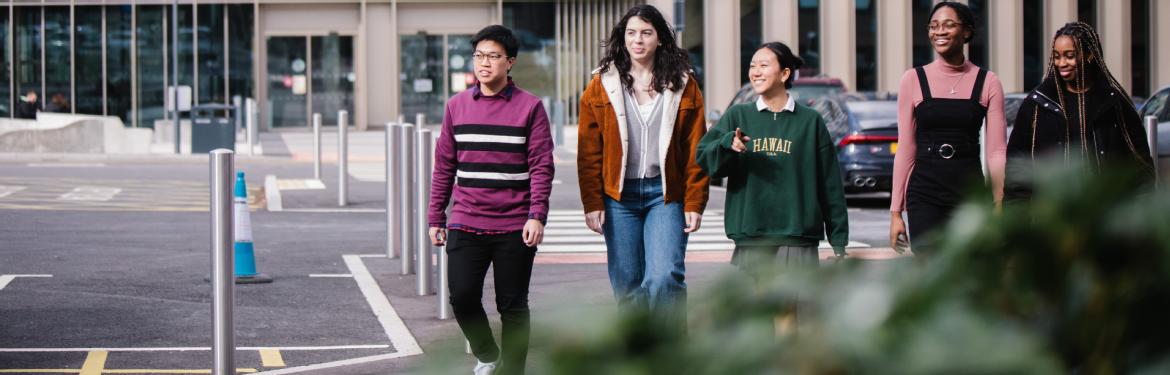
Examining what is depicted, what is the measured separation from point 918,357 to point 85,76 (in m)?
46.3

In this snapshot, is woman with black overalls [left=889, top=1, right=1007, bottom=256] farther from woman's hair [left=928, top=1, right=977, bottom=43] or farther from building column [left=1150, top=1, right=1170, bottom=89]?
building column [left=1150, top=1, right=1170, bottom=89]

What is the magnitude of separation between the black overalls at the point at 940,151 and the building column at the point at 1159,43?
114ft

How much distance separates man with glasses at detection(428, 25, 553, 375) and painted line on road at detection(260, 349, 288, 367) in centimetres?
125

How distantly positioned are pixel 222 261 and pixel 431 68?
4023cm

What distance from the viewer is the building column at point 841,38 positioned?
132 feet

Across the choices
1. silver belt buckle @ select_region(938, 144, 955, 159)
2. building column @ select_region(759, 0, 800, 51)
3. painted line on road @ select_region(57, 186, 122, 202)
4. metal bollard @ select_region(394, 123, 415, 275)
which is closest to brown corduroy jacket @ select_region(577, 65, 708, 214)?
silver belt buckle @ select_region(938, 144, 955, 159)

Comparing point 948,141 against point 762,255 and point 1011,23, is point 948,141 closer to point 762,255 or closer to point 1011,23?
point 762,255

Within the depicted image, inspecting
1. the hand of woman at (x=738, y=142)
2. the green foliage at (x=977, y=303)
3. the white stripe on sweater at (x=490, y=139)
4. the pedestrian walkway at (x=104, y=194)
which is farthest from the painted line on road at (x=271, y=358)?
the pedestrian walkway at (x=104, y=194)

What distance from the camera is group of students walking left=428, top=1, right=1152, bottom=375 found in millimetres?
6023

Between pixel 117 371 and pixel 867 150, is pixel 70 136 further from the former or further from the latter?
pixel 117 371

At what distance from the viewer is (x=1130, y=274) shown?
37.2 inches

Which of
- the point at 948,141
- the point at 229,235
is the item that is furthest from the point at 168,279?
the point at 948,141

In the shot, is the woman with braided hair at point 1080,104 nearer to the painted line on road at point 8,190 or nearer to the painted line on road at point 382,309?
the painted line on road at point 382,309

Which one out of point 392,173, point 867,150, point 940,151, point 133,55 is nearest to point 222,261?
point 940,151
